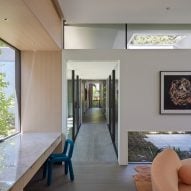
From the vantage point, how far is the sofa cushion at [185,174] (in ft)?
10.5

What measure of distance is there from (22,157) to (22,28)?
1768 millimetres

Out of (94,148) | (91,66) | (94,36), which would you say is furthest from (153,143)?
(91,66)

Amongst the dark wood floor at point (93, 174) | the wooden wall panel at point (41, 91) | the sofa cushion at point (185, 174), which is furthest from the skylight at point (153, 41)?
the sofa cushion at point (185, 174)

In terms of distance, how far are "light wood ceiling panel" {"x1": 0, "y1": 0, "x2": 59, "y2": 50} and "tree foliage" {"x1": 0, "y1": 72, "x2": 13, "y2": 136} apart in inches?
30.1

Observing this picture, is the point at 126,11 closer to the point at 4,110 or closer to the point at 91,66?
the point at 4,110

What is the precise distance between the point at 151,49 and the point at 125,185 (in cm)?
280

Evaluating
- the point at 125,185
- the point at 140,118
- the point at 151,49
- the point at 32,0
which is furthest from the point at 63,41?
the point at 125,185

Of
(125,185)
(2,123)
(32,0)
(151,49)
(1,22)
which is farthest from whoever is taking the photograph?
(151,49)

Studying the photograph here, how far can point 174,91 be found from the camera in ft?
19.3

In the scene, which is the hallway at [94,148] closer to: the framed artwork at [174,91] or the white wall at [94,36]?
the framed artwork at [174,91]

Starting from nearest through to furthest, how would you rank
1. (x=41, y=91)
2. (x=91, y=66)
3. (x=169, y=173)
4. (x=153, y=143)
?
1. (x=169, y=173)
2. (x=41, y=91)
3. (x=153, y=143)
4. (x=91, y=66)

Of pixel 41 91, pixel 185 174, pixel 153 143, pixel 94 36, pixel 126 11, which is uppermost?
pixel 126 11

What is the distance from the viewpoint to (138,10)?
512cm

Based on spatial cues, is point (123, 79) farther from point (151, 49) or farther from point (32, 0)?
point (32, 0)
